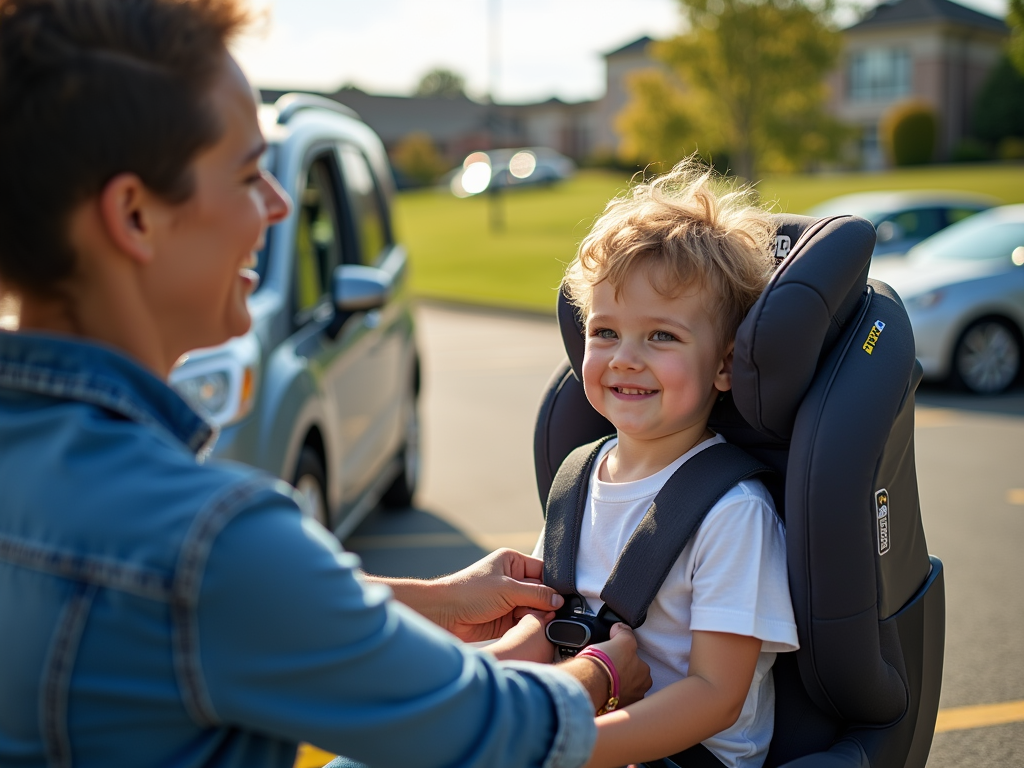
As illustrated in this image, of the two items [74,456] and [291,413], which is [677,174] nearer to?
[74,456]

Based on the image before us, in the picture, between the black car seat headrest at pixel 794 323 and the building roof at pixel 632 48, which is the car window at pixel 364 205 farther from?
the building roof at pixel 632 48

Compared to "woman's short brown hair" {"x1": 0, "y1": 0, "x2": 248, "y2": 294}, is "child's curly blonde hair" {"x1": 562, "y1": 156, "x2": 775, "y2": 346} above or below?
below

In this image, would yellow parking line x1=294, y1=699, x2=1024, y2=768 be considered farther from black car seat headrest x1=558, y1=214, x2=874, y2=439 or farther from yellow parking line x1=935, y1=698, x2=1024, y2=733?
black car seat headrest x1=558, y1=214, x2=874, y2=439

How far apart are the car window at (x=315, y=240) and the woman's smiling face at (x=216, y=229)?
323 centimetres

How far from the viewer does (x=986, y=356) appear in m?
9.15

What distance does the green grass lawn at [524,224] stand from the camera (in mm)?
19672

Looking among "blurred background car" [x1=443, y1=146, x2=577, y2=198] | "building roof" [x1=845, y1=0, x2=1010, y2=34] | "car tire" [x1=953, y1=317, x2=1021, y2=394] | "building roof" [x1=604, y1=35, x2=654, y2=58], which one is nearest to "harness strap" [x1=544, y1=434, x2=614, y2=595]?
"car tire" [x1=953, y1=317, x2=1021, y2=394]

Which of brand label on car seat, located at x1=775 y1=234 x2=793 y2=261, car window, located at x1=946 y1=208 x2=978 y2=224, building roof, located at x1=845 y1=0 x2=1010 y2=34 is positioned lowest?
Answer: car window, located at x1=946 y1=208 x2=978 y2=224

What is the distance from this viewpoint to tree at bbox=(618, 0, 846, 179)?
81.9 feet

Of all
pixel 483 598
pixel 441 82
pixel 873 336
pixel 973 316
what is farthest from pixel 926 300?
pixel 441 82

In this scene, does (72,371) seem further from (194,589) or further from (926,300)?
(926,300)

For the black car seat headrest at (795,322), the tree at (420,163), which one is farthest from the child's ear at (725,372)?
the tree at (420,163)

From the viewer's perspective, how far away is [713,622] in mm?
1875

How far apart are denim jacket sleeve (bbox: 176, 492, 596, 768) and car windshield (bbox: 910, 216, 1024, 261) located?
31.0 ft
